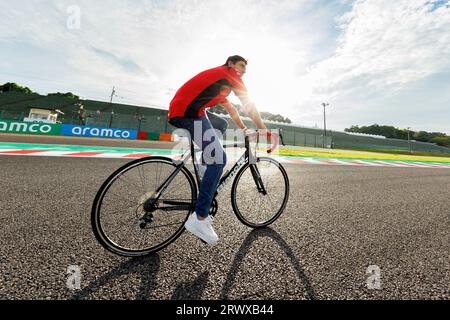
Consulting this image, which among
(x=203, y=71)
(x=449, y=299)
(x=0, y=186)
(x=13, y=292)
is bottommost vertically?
(x=449, y=299)

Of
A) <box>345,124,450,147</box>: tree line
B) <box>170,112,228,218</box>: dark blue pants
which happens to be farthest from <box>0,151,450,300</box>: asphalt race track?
<box>345,124,450,147</box>: tree line

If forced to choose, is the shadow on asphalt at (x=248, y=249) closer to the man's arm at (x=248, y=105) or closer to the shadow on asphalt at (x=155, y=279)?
the shadow on asphalt at (x=155, y=279)

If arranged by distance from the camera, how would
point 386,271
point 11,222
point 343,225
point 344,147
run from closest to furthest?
point 386,271
point 11,222
point 343,225
point 344,147

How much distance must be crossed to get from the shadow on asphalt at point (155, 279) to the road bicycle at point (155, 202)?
18 cm

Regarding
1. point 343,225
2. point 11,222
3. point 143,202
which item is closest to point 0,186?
point 11,222

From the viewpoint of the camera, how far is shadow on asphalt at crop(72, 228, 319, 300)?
151 centimetres

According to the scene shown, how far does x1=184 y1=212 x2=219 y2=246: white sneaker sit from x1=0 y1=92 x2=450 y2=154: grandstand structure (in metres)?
32.5

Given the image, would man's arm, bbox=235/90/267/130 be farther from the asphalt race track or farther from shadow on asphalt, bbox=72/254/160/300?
shadow on asphalt, bbox=72/254/160/300

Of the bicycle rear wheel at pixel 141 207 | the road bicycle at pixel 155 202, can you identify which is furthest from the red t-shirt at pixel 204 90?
the bicycle rear wheel at pixel 141 207

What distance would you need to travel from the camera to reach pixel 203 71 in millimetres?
2277

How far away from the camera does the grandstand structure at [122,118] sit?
30.9 m

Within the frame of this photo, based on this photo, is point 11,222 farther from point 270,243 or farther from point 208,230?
point 270,243

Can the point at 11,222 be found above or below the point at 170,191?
below
